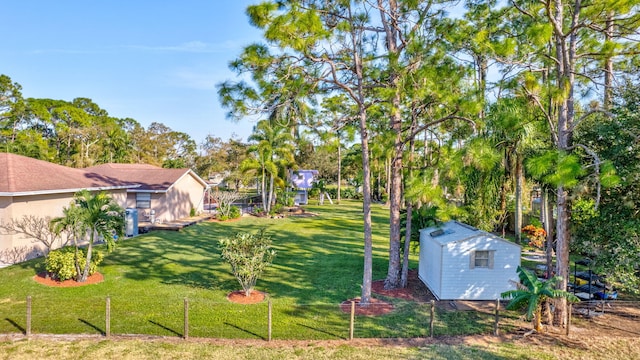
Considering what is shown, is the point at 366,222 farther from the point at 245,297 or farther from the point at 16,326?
the point at 16,326

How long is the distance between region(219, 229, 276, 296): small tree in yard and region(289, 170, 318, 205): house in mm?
28735

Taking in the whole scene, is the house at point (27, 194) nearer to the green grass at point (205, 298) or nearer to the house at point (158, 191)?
the green grass at point (205, 298)

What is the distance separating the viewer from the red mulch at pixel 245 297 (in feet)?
35.2

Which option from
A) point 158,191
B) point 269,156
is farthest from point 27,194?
point 269,156

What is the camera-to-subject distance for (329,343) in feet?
26.8

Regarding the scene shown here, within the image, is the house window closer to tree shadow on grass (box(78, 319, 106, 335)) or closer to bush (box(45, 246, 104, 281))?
bush (box(45, 246, 104, 281))

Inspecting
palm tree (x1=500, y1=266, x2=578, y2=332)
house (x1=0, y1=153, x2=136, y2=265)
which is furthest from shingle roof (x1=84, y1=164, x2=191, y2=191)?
palm tree (x1=500, y1=266, x2=578, y2=332)

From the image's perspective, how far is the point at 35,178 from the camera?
50.8 ft

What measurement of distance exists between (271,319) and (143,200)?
19318mm

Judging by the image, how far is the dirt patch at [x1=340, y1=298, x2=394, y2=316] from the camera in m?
10.0

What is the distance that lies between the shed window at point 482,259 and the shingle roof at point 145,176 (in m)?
20.2

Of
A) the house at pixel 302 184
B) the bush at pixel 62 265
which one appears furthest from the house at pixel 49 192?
the house at pixel 302 184

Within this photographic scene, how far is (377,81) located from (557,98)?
5.13 meters

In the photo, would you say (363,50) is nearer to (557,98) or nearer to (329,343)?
(557,98)
